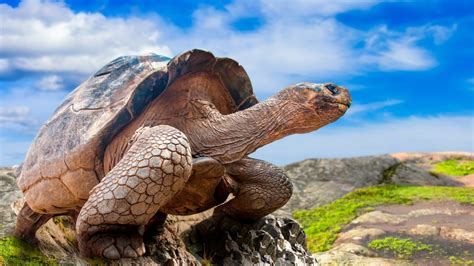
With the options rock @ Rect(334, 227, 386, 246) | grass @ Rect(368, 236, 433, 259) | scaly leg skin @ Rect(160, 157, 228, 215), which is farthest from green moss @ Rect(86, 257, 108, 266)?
rock @ Rect(334, 227, 386, 246)

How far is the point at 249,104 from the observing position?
203 inches

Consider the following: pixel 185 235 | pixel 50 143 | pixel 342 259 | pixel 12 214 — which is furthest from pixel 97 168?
pixel 342 259

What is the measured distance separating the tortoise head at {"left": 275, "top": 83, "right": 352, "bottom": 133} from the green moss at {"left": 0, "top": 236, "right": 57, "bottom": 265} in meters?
2.22

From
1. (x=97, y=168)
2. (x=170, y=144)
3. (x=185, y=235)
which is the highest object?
(x=170, y=144)

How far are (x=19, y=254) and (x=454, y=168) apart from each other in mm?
16118

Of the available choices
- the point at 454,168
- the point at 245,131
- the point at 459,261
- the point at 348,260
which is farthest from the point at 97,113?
the point at 454,168

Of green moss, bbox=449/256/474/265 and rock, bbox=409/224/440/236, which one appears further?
rock, bbox=409/224/440/236

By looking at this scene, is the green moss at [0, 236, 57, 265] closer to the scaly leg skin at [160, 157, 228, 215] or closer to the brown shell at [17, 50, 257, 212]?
the brown shell at [17, 50, 257, 212]

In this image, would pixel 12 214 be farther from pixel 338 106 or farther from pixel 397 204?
pixel 397 204

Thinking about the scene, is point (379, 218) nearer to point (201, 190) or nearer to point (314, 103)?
point (201, 190)

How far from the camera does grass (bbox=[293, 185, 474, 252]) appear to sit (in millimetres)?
10492

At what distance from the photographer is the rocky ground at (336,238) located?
5.02 meters

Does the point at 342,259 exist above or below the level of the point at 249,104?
below

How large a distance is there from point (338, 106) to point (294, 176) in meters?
12.0
